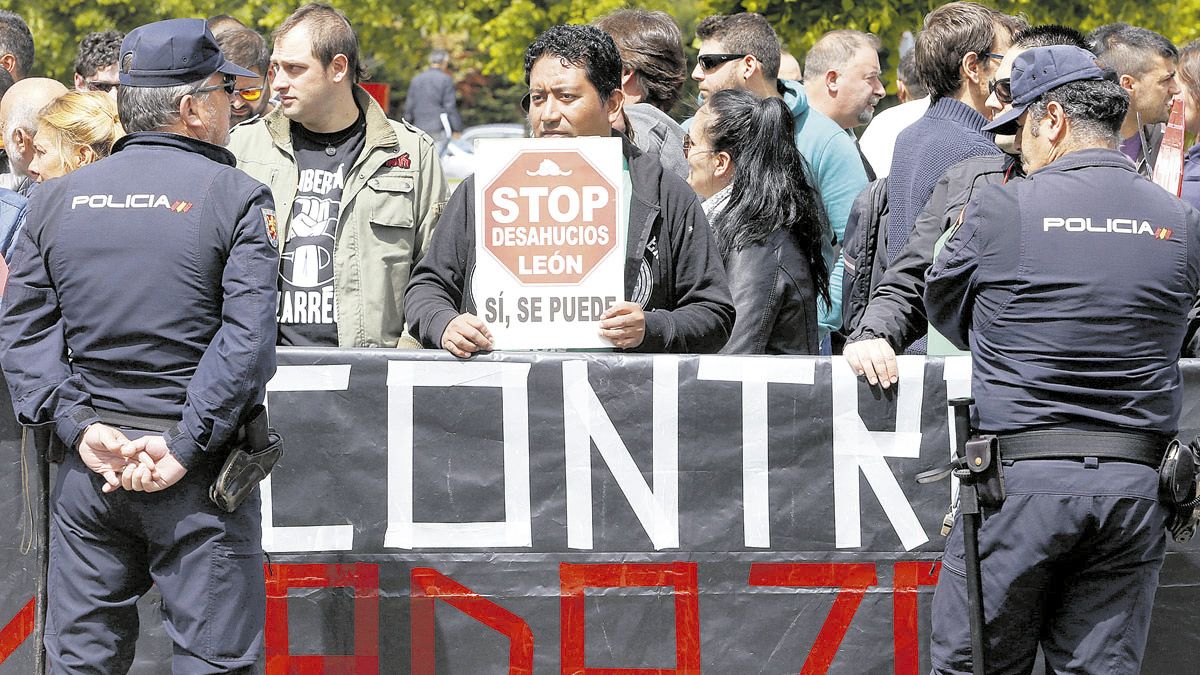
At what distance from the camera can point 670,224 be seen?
493cm

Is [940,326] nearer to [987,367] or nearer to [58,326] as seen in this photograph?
[987,367]

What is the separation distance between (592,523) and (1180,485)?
1.73 meters

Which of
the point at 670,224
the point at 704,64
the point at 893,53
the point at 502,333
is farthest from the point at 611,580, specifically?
the point at 893,53

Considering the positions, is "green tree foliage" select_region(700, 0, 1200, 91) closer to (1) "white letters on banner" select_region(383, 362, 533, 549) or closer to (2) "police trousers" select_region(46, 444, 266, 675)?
(1) "white letters on banner" select_region(383, 362, 533, 549)

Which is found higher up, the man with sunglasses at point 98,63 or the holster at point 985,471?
the man with sunglasses at point 98,63

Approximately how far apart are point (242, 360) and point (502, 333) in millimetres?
967

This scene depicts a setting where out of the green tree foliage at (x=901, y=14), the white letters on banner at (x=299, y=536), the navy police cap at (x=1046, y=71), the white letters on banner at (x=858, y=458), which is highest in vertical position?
the green tree foliage at (x=901, y=14)

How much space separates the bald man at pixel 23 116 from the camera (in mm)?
5750

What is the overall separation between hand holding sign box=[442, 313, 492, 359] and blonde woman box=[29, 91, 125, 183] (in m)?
1.48

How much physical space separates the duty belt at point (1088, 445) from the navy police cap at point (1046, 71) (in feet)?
3.02

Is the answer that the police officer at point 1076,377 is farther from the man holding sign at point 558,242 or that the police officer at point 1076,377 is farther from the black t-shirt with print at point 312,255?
the black t-shirt with print at point 312,255

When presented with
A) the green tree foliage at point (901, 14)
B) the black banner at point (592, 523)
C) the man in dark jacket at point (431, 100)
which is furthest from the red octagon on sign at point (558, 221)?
the man in dark jacket at point (431, 100)

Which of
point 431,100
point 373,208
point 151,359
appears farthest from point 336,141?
point 431,100

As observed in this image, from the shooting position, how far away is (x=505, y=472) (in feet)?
15.4
